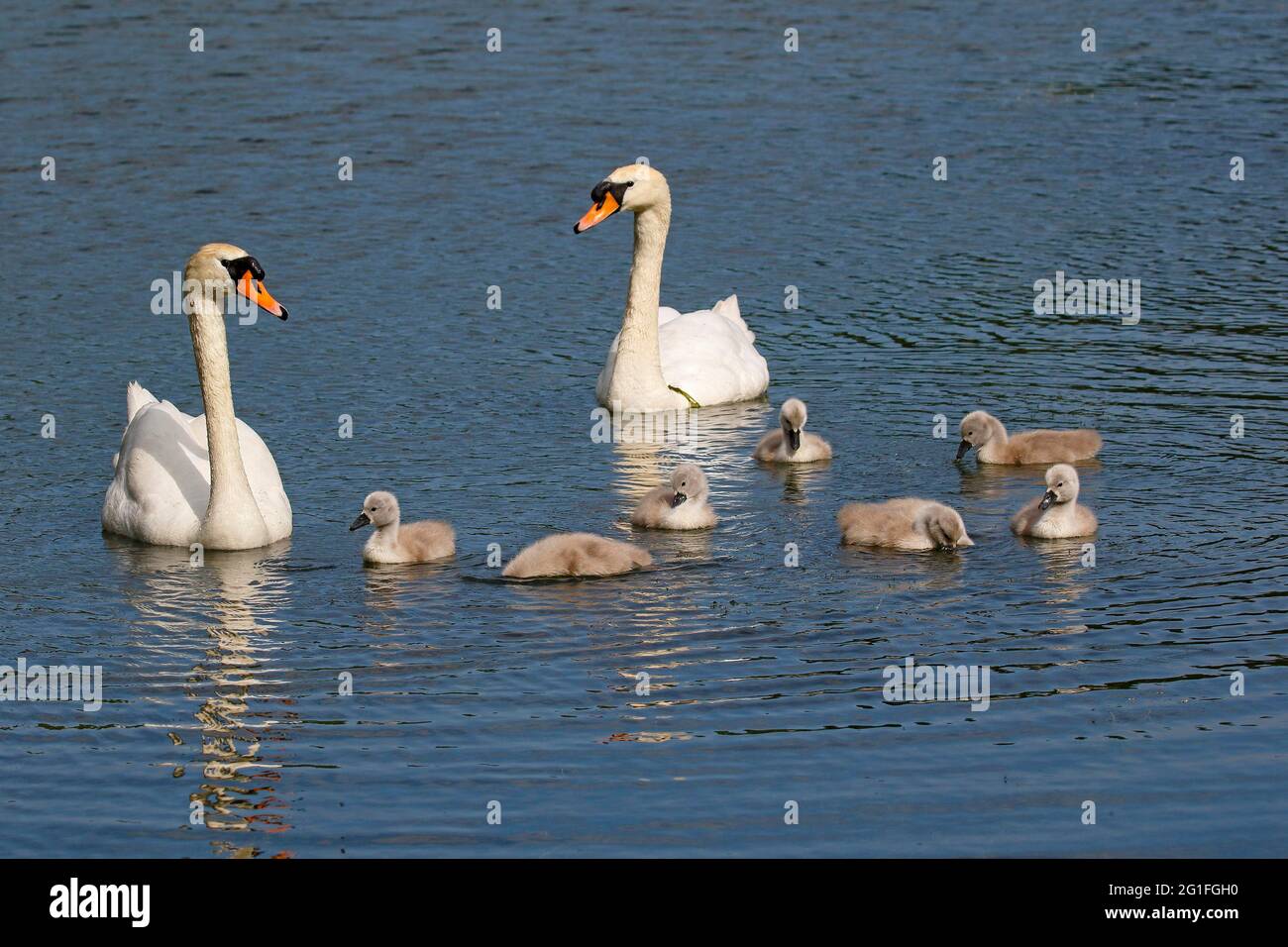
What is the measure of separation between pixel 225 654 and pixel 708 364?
6682 mm

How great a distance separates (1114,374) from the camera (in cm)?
1720

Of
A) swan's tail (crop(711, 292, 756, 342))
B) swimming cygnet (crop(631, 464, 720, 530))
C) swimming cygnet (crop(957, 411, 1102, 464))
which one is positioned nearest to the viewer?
swimming cygnet (crop(631, 464, 720, 530))

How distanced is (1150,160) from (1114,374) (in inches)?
278

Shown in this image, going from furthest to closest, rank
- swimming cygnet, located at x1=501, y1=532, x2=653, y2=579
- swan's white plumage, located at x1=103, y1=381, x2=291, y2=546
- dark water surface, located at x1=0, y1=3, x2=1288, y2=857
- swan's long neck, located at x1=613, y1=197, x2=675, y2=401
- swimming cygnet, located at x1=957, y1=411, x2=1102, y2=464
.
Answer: swan's long neck, located at x1=613, y1=197, x2=675, y2=401 → swimming cygnet, located at x1=957, y1=411, x2=1102, y2=464 → swan's white plumage, located at x1=103, y1=381, x2=291, y2=546 → swimming cygnet, located at x1=501, y1=532, x2=653, y2=579 → dark water surface, located at x1=0, y1=3, x2=1288, y2=857

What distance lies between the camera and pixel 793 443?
15.1 m

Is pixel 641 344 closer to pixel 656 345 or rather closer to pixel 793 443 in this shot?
pixel 656 345

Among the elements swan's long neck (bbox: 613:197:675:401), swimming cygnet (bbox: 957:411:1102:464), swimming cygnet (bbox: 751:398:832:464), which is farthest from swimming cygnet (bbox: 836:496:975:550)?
swan's long neck (bbox: 613:197:675:401)

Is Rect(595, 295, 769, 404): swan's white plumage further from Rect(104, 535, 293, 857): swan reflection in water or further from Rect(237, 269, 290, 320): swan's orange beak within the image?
Rect(104, 535, 293, 857): swan reflection in water

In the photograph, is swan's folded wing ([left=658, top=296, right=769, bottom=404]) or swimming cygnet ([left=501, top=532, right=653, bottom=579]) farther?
swan's folded wing ([left=658, top=296, right=769, bottom=404])

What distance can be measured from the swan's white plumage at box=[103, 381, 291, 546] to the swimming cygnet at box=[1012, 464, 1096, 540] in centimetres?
442

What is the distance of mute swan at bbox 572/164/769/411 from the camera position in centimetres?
1712

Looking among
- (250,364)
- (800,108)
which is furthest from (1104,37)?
(250,364)

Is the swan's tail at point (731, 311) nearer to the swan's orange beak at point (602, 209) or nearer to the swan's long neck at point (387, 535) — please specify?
the swan's orange beak at point (602, 209)
